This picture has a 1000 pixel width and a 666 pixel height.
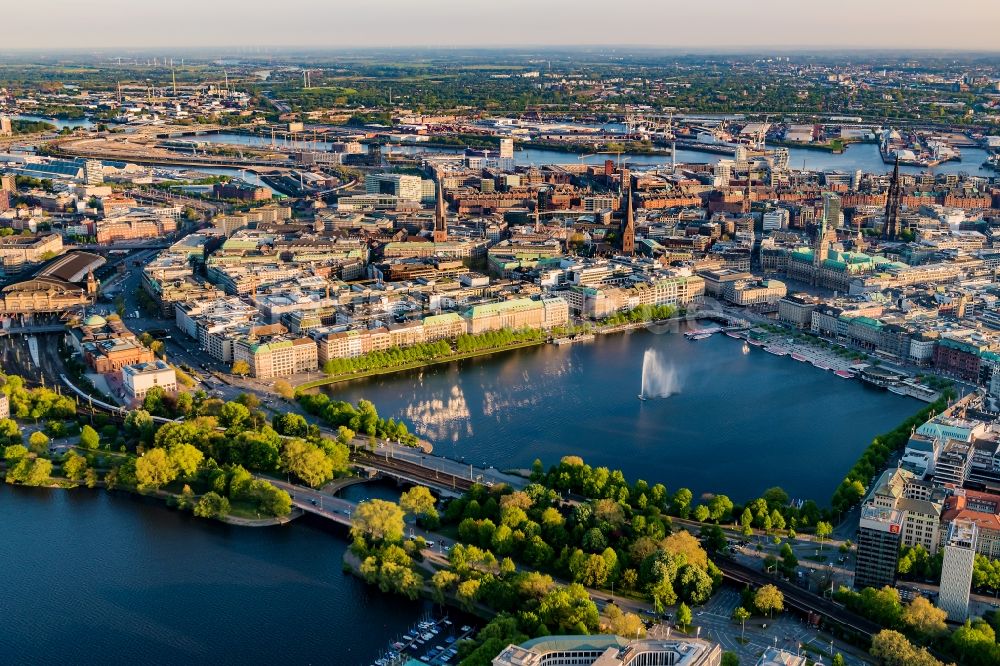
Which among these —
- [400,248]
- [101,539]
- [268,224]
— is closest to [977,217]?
[400,248]

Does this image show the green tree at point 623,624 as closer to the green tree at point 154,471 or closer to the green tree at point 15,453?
the green tree at point 154,471

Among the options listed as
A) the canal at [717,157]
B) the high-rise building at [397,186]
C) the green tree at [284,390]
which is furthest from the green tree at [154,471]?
the canal at [717,157]

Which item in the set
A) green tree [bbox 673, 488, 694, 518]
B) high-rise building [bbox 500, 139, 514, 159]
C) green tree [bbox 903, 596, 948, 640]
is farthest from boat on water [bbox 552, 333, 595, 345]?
high-rise building [bbox 500, 139, 514, 159]

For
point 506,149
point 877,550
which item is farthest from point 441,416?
point 506,149

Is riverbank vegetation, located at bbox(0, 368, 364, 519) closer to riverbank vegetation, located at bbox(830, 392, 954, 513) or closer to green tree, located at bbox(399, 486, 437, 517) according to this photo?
green tree, located at bbox(399, 486, 437, 517)

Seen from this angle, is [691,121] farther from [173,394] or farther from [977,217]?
[173,394]

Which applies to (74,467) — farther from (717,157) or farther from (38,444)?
(717,157)
